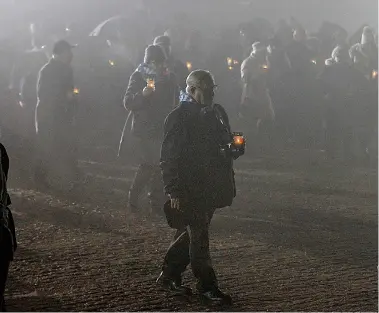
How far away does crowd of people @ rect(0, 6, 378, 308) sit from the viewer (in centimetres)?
501

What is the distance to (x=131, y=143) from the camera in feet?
36.1

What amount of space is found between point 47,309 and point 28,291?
0.42 metres

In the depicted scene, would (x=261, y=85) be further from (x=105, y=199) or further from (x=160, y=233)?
(x=160, y=233)

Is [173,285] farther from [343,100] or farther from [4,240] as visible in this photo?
[343,100]

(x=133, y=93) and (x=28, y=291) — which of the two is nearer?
(x=28, y=291)

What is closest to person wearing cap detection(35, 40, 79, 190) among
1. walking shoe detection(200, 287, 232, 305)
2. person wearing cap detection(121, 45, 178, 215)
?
person wearing cap detection(121, 45, 178, 215)

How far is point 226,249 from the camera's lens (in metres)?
6.37

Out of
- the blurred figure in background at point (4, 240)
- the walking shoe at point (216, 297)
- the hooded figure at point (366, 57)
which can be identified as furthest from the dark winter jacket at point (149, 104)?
the hooded figure at point (366, 57)

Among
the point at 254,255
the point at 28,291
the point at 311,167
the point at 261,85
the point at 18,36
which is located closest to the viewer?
the point at 28,291

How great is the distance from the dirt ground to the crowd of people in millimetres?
426

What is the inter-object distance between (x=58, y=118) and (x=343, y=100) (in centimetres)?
557

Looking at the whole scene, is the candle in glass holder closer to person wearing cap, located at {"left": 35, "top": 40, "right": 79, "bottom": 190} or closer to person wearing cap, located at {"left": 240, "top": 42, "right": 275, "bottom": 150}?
person wearing cap, located at {"left": 35, "top": 40, "right": 79, "bottom": 190}

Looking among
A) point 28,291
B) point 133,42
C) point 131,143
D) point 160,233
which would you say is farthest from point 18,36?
point 28,291

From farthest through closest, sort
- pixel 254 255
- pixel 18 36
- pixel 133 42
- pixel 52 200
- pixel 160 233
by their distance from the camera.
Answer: pixel 18 36 → pixel 133 42 → pixel 52 200 → pixel 160 233 → pixel 254 255
